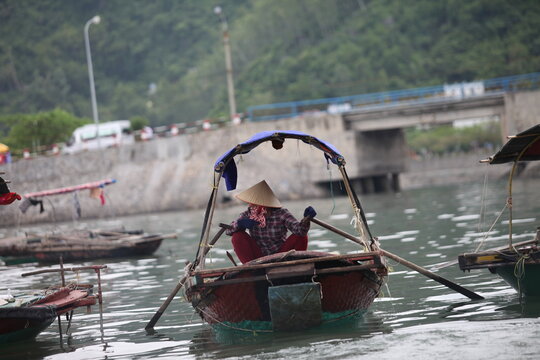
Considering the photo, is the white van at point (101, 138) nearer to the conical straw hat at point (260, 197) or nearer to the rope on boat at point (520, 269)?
the conical straw hat at point (260, 197)

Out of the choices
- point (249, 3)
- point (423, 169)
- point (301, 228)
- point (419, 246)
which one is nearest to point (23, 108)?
point (249, 3)

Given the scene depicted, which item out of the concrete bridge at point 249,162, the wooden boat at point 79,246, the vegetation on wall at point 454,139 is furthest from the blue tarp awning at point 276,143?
the vegetation on wall at point 454,139

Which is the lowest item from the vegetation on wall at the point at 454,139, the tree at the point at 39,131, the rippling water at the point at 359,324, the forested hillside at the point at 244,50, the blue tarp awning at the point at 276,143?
the rippling water at the point at 359,324

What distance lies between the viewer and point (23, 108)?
92.2m

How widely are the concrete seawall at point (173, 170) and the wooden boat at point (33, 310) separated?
2784 cm

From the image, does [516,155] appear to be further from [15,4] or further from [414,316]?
[15,4]

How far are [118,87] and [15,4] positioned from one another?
20.2 meters

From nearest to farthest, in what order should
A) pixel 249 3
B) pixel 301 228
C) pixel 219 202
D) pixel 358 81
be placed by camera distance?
pixel 301 228
pixel 219 202
pixel 358 81
pixel 249 3

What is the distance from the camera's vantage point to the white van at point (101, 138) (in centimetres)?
4541

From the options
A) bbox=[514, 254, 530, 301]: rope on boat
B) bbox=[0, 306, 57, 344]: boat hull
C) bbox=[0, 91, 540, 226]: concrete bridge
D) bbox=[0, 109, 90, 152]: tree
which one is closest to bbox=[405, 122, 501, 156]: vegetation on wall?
bbox=[0, 91, 540, 226]: concrete bridge

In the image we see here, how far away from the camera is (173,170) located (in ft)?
139

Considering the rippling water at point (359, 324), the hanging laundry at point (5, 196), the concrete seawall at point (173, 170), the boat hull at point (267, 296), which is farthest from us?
the concrete seawall at point (173, 170)

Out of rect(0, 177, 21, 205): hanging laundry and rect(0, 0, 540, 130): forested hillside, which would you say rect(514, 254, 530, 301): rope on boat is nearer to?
rect(0, 177, 21, 205): hanging laundry

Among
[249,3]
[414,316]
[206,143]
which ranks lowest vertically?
[414,316]
